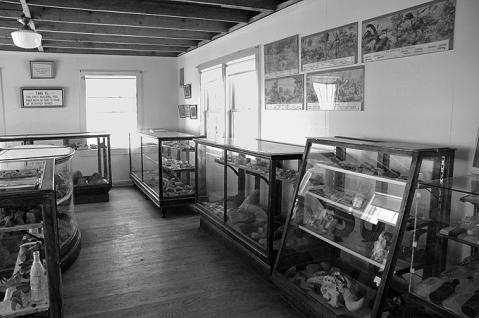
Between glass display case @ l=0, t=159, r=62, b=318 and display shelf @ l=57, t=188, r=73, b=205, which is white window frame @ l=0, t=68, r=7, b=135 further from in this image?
glass display case @ l=0, t=159, r=62, b=318

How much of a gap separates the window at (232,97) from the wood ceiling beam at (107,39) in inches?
25.6

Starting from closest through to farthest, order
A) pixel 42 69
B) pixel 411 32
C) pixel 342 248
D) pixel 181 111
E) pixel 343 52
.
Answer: pixel 411 32
pixel 342 248
pixel 343 52
pixel 42 69
pixel 181 111

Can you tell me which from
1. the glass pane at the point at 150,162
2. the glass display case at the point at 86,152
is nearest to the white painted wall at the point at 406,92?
the glass pane at the point at 150,162

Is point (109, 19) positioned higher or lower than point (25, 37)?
higher

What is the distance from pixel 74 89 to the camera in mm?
7520

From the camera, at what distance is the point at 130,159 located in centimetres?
802

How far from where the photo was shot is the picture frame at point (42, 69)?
718 cm

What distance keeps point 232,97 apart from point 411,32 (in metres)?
3.25

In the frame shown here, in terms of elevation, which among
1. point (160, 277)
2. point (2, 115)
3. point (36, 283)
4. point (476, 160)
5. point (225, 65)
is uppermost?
point (225, 65)

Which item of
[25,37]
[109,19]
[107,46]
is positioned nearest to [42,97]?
[107,46]

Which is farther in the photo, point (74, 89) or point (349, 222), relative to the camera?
point (74, 89)

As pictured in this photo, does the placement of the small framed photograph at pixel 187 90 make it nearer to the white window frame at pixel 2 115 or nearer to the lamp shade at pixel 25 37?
the white window frame at pixel 2 115

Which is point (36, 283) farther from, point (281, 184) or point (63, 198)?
point (281, 184)

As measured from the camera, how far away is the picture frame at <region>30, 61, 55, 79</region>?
283 inches
